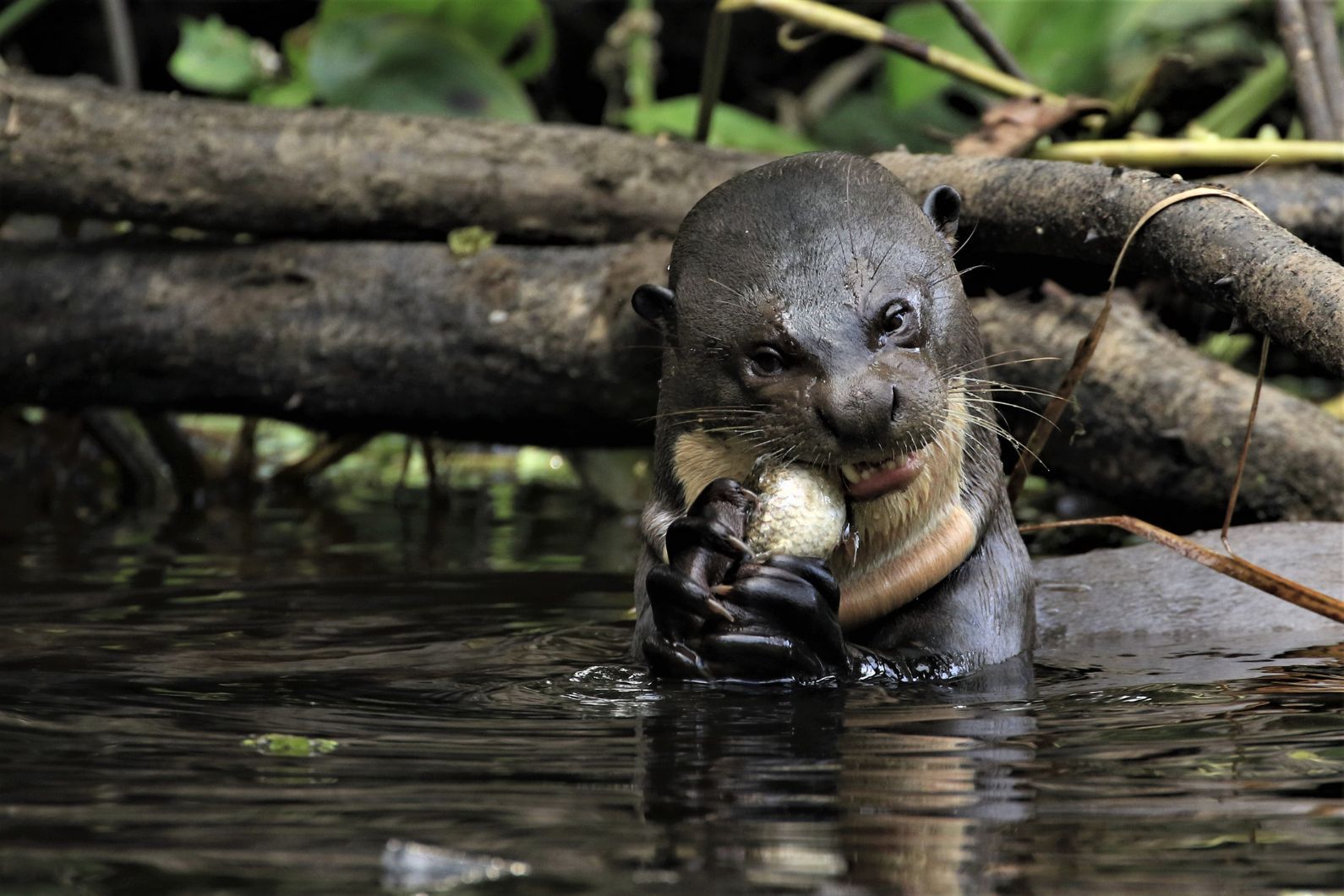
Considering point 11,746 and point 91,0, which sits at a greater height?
point 91,0

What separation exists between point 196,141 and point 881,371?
2.82 m

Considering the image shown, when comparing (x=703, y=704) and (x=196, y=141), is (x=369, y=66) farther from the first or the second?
(x=703, y=704)

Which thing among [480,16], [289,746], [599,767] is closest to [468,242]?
[480,16]

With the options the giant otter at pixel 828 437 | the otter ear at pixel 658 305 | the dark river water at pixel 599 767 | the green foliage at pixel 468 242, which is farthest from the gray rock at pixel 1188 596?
the green foliage at pixel 468 242

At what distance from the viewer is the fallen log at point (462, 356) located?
4574 millimetres

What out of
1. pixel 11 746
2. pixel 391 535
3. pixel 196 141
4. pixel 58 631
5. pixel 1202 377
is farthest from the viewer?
pixel 391 535

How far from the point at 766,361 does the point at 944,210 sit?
1.89 feet

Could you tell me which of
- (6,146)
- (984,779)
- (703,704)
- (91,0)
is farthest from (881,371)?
(91,0)

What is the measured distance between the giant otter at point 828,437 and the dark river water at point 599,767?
0.11 m

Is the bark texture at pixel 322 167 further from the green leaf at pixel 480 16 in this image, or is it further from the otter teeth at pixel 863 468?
the otter teeth at pixel 863 468

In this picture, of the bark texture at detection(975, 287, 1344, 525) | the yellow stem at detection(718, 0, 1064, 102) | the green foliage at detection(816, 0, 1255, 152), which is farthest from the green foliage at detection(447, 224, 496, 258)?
the green foliage at detection(816, 0, 1255, 152)

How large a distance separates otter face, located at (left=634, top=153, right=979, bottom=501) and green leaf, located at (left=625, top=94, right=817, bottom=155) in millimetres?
3882

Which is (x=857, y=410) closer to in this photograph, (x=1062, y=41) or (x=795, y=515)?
(x=795, y=515)

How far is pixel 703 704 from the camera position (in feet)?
9.50
